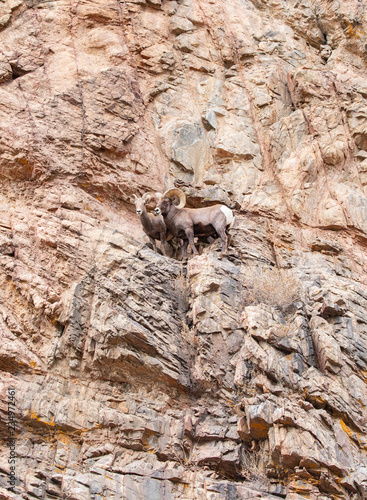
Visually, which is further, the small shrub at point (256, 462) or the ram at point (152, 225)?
the ram at point (152, 225)

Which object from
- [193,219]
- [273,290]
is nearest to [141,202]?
[193,219]

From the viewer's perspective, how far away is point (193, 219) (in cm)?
1141

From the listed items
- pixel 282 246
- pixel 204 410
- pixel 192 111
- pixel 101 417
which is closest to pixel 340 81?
pixel 192 111

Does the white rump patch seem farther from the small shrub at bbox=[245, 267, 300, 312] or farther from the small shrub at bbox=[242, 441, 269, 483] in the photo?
the small shrub at bbox=[242, 441, 269, 483]

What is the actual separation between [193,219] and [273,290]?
2.63 metres

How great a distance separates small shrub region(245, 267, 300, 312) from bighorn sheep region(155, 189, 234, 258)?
1.33m

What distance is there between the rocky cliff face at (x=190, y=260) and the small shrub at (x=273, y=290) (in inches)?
1.5

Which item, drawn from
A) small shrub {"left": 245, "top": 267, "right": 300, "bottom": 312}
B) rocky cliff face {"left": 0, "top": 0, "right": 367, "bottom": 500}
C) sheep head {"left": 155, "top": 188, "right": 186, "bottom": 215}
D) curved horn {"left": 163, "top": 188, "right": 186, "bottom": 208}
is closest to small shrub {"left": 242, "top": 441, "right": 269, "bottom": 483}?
rocky cliff face {"left": 0, "top": 0, "right": 367, "bottom": 500}

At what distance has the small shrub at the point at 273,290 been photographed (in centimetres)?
960

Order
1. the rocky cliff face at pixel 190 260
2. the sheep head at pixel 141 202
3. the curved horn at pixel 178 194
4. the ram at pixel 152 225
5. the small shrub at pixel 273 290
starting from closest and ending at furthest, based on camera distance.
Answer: the rocky cliff face at pixel 190 260 < the small shrub at pixel 273 290 < the sheep head at pixel 141 202 < the ram at pixel 152 225 < the curved horn at pixel 178 194

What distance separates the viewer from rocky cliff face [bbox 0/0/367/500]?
802 centimetres

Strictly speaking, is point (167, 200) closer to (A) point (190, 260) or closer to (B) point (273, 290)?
(A) point (190, 260)

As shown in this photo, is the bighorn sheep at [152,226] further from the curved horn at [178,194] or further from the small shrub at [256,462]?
the small shrub at [256,462]

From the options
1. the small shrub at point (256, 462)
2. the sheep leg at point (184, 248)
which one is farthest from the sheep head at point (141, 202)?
the small shrub at point (256, 462)
